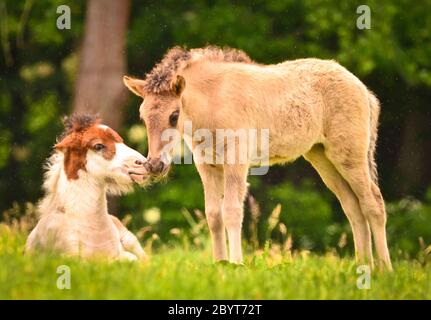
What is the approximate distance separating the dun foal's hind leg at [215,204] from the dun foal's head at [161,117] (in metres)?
0.63

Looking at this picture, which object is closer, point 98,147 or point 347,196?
point 98,147

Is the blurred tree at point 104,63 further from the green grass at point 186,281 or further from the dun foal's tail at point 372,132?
the green grass at point 186,281

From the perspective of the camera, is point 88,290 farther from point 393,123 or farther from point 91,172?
point 393,123

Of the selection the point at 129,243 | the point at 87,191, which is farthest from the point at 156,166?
the point at 129,243

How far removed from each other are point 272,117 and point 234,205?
3.70 ft

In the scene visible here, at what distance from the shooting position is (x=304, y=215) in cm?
1584

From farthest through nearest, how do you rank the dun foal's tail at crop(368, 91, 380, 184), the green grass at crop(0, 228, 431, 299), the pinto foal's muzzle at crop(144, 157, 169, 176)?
the dun foal's tail at crop(368, 91, 380, 184) < the pinto foal's muzzle at crop(144, 157, 169, 176) < the green grass at crop(0, 228, 431, 299)

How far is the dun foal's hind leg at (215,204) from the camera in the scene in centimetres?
792

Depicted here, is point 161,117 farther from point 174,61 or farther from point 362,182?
point 362,182

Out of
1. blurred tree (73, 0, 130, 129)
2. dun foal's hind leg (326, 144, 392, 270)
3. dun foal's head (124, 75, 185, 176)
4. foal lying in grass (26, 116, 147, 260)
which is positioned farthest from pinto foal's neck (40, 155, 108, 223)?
blurred tree (73, 0, 130, 129)

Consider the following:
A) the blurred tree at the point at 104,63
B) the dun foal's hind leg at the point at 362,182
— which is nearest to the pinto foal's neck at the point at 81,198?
the dun foal's hind leg at the point at 362,182

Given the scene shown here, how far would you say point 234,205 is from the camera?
24.7 feet

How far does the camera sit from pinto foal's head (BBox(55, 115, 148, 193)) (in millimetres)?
7129

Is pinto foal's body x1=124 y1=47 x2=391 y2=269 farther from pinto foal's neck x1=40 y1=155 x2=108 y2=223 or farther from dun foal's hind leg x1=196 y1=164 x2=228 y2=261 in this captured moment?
pinto foal's neck x1=40 y1=155 x2=108 y2=223
